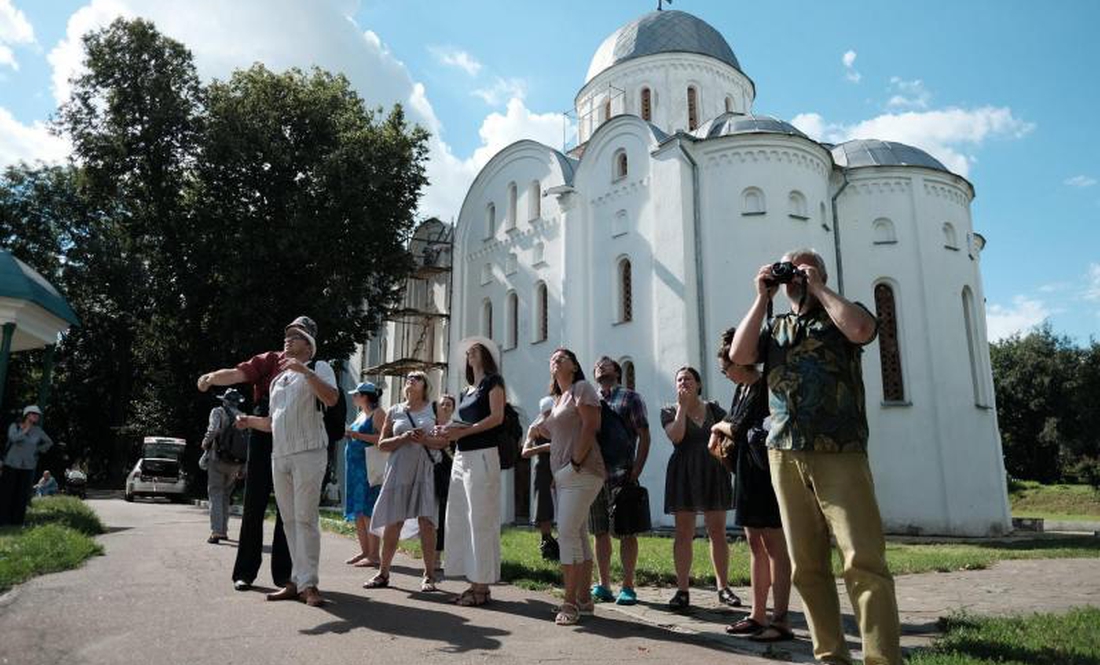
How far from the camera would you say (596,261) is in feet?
75.3

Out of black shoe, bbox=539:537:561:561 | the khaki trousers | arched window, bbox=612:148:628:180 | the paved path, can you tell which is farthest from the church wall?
the khaki trousers

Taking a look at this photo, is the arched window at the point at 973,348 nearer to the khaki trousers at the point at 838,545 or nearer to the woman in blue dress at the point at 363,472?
the woman in blue dress at the point at 363,472

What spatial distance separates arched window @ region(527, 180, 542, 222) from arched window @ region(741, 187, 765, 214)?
24.2 feet

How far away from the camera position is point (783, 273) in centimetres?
373

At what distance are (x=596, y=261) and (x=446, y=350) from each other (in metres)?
8.13

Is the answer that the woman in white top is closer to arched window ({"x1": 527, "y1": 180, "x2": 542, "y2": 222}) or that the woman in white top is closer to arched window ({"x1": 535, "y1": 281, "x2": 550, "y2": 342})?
arched window ({"x1": 535, "y1": 281, "x2": 550, "y2": 342})

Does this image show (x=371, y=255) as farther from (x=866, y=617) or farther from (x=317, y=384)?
(x=866, y=617)

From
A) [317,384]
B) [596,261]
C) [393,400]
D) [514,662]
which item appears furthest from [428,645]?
[393,400]

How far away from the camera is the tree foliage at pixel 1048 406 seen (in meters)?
42.7

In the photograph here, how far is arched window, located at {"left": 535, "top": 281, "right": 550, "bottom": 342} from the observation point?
24609 mm

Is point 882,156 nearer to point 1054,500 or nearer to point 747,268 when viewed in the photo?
point 747,268

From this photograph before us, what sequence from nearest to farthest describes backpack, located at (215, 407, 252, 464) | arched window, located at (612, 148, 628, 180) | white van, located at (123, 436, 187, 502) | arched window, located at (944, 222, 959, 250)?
backpack, located at (215, 407, 252, 464) < arched window, located at (944, 222, 959, 250) < arched window, located at (612, 148, 628, 180) < white van, located at (123, 436, 187, 502)

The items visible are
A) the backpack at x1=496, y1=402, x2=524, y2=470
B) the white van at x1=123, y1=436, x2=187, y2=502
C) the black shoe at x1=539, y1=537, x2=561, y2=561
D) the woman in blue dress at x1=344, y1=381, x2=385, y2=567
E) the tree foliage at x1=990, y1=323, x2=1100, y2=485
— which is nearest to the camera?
the backpack at x1=496, y1=402, x2=524, y2=470

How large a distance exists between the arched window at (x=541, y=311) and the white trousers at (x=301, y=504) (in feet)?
61.6
